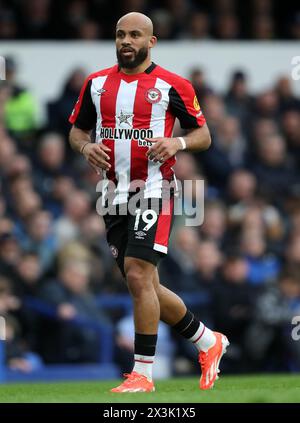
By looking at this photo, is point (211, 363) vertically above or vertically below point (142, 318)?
below

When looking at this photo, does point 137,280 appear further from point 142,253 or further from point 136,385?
point 136,385

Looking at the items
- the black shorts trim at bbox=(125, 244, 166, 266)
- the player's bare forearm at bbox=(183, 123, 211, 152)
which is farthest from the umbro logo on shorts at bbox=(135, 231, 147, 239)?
the player's bare forearm at bbox=(183, 123, 211, 152)

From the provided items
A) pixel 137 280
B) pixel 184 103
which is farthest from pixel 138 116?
pixel 137 280

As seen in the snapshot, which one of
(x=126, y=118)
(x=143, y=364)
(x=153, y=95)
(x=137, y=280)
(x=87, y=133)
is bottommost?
(x=143, y=364)

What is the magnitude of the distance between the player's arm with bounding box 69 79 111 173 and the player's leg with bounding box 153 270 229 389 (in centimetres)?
87

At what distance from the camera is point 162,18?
14820 mm

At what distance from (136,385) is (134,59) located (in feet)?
6.36

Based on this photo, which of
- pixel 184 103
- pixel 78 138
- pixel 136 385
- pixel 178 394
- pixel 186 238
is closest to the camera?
pixel 178 394

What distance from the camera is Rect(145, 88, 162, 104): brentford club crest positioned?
24.7ft

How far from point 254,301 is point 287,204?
2.20 meters

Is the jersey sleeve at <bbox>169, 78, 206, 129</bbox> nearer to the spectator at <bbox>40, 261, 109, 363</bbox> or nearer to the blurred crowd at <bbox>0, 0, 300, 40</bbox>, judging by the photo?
the spectator at <bbox>40, 261, 109, 363</bbox>

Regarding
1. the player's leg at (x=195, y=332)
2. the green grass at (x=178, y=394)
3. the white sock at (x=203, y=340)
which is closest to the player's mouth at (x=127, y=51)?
the player's leg at (x=195, y=332)
